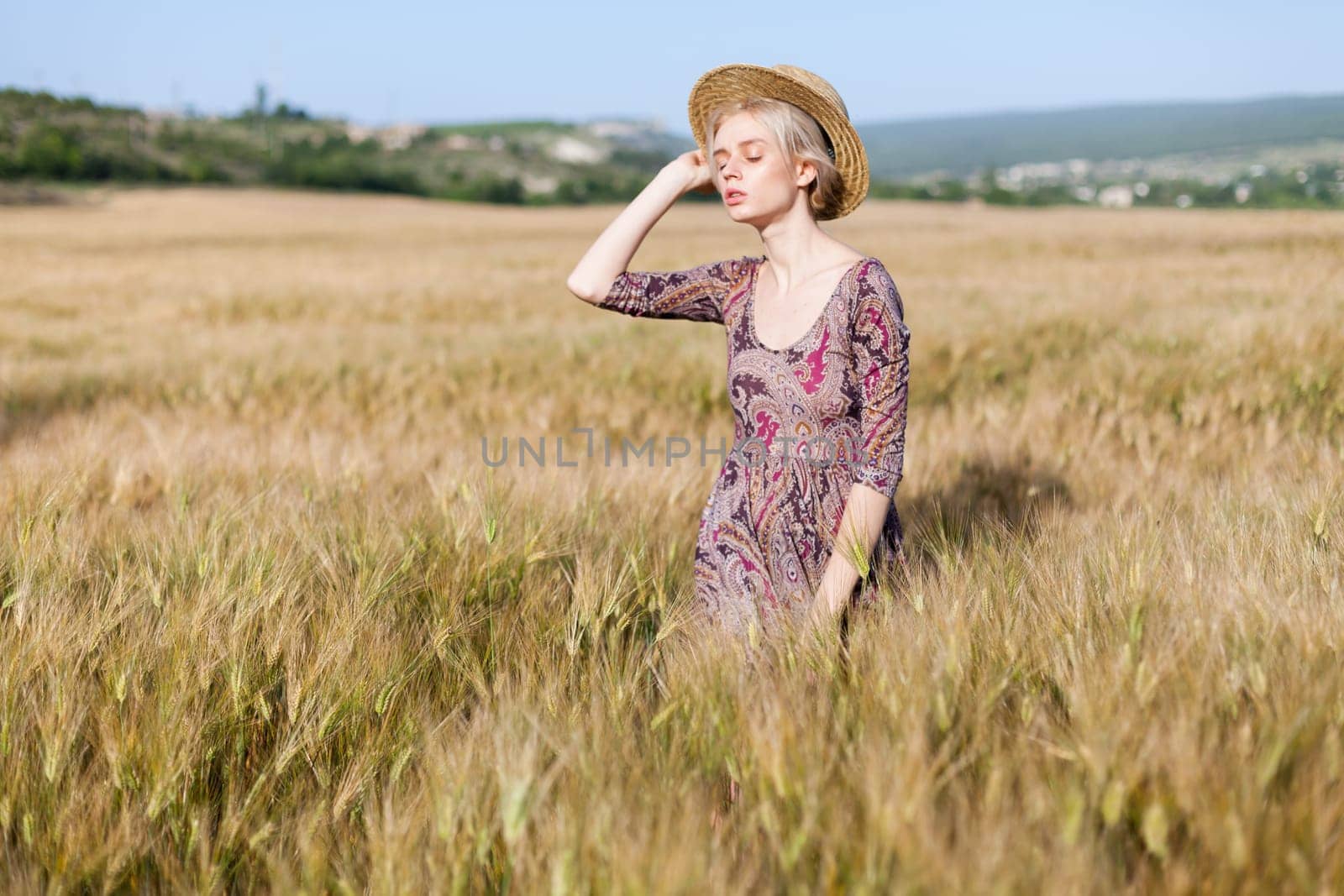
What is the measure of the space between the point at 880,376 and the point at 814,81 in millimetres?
534

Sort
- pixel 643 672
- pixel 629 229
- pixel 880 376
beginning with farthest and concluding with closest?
pixel 629 229
pixel 880 376
pixel 643 672

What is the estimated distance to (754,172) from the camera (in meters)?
→ 1.77

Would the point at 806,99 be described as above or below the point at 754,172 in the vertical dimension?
above

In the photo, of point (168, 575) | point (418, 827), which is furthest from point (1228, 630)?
point (168, 575)

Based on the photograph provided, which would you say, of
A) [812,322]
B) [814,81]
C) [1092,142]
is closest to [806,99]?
[814,81]

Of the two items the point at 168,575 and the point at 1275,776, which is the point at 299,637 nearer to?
the point at 168,575

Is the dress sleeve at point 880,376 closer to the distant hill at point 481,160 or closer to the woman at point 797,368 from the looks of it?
the woman at point 797,368

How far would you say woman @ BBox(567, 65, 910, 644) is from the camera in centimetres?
170

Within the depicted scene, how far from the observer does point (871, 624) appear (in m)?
1.31

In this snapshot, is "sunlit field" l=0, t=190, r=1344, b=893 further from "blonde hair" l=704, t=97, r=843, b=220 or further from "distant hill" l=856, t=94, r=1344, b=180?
"distant hill" l=856, t=94, r=1344, b=180

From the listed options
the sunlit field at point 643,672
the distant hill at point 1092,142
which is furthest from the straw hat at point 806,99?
the distant hill at point 1092,142

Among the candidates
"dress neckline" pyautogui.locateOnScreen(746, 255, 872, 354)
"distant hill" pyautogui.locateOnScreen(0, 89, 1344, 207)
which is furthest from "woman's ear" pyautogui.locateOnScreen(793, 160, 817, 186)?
"distant hill" pyautogui.locateOnScreen(0, 89, 1344, 207)

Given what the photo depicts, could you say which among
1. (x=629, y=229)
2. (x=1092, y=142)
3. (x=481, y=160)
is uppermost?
(x=1092, y=142)

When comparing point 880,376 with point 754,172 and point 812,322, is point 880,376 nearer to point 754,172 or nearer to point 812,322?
point 812,322
